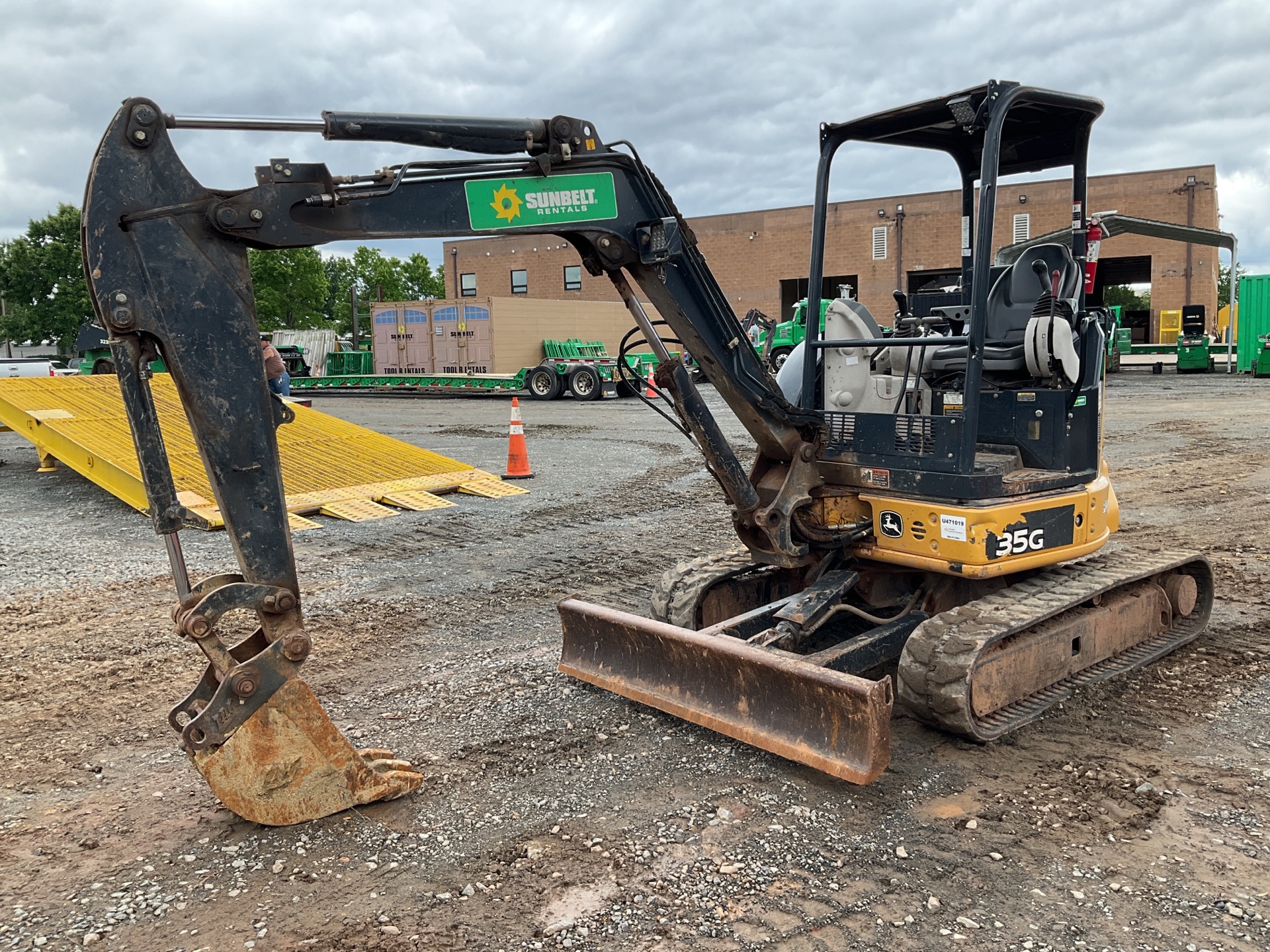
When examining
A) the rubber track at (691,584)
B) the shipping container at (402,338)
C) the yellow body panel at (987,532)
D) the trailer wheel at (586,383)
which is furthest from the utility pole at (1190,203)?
the rubber track at (691,584)

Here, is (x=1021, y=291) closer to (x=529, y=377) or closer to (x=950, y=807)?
→ (x=950, y=807)

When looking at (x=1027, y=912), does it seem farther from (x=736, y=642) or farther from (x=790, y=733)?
(x=736, y=642)

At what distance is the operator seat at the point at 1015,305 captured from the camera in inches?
201

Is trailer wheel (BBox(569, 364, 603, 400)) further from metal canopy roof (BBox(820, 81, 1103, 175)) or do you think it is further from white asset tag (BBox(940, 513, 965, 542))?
white asset tag (BBox(940, 513, 965, 542))

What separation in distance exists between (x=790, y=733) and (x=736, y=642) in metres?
0.50

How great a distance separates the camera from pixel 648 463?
13.7 metres

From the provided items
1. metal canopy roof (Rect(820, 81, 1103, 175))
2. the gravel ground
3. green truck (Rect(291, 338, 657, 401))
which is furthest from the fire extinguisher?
green truck (Rect(291, 338, 657, 401))

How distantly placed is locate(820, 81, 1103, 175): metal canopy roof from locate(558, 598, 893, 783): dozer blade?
2.73 meters

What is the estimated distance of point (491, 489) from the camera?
36.4 ft

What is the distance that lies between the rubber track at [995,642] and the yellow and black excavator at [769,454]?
0.02 m

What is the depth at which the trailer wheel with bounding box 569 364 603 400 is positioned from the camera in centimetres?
2603

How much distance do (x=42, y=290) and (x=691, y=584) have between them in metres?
57.8

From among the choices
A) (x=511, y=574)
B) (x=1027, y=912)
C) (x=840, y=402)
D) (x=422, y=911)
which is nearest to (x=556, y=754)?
(x=422, y=911)

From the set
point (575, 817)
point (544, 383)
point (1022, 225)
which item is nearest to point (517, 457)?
point (575, 817)
